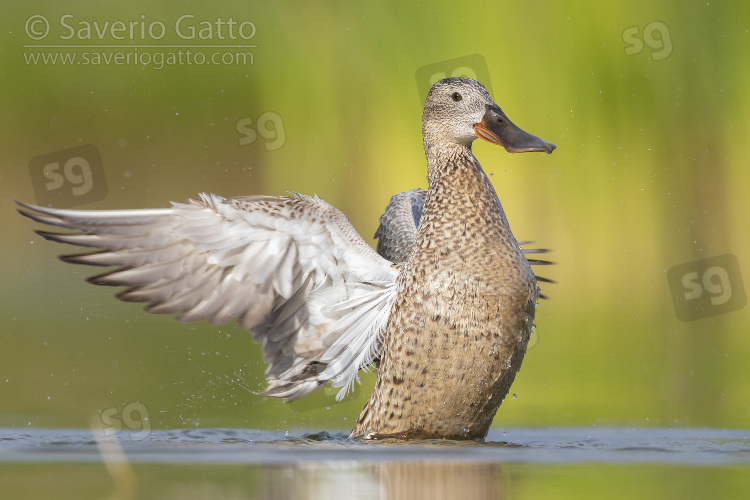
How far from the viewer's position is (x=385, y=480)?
3707 mm

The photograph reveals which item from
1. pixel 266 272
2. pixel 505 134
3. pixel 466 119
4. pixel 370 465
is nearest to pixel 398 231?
pixel 466 119

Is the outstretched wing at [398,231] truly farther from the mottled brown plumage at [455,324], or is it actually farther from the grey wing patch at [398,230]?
the mottled brown plumage at [455,324]

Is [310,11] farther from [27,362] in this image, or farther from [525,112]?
[27,362]

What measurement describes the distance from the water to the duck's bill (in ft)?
4.02

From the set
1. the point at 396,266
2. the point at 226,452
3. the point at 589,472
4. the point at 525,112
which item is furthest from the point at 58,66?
the point at 589,472

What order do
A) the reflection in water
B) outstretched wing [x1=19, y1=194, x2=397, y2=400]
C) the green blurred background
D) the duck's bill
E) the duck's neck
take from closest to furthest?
the reflection in water
outstretched wing [x1=19, y1=194, x2=397, y2=400]
the duck's neck
the duck's bill
the green blurred background

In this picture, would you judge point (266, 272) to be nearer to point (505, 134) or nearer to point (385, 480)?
point (505, 134)

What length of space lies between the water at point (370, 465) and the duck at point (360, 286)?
255mm

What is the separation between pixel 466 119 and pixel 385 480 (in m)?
2.21

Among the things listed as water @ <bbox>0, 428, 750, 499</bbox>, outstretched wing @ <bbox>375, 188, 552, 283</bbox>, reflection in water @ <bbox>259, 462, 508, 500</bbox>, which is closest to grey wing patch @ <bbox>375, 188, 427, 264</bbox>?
outstretched wing @ <bbox>375, 188, 552, 283</bbox>

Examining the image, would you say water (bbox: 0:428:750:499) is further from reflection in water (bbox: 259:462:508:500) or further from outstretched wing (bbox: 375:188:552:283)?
outstretched wing (bbox: 375:188:552:283)

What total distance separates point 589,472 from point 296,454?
3.52 ft

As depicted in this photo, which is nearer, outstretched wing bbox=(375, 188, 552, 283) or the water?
the water

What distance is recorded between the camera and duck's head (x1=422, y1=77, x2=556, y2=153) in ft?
Result: 17.7
